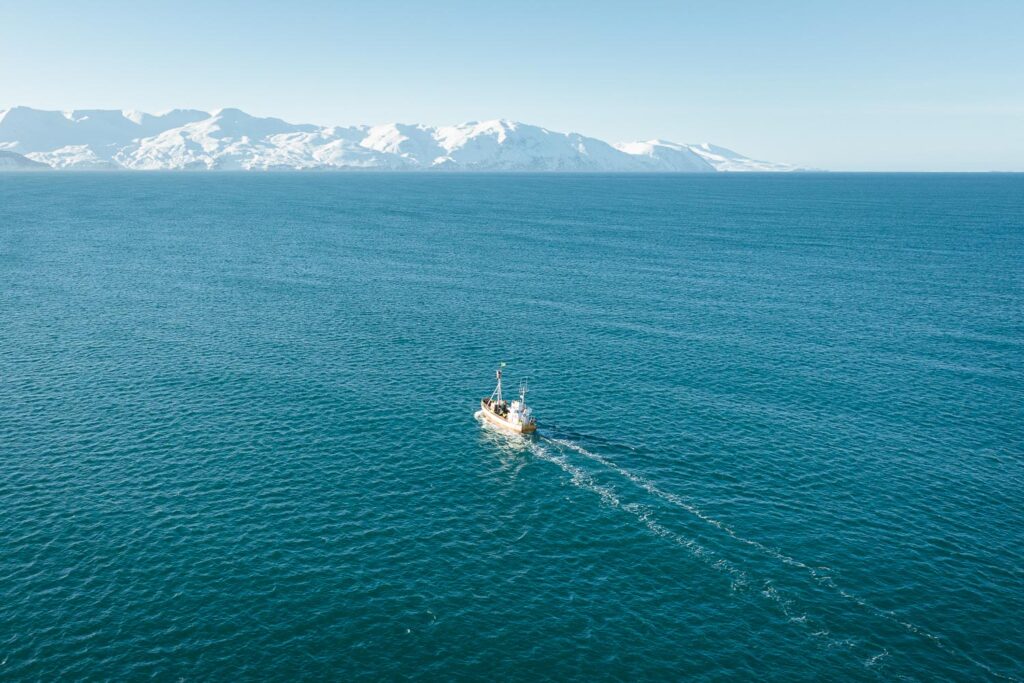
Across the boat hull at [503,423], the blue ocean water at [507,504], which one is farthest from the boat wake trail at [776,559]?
the boat hull at [503,423]

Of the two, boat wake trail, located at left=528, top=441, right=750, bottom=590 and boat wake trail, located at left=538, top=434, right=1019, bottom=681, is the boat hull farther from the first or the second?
boat wake trail, located at left=538, top=434, right=1019, bottom=681

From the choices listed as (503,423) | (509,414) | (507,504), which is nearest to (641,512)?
(507,504)

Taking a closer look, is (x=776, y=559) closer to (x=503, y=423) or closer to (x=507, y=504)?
(x=507, y=504)

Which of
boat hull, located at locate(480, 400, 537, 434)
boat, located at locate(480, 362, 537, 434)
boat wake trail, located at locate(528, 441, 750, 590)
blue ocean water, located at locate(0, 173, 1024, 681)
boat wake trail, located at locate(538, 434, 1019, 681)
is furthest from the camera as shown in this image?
boat, located at locate(480, 362, 537, 434)

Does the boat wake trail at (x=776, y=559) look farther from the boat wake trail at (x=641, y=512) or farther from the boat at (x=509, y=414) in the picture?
the boat at (x=509, y=414)

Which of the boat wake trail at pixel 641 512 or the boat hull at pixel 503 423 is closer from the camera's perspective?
the boat wake trail at pixel 641 512

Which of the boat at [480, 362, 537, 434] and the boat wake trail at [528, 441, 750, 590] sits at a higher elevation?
the boat at [480, 362, 537, 434]

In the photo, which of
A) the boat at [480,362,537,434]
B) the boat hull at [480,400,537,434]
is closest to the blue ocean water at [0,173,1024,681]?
the boat hull at [480,400,537,434]
